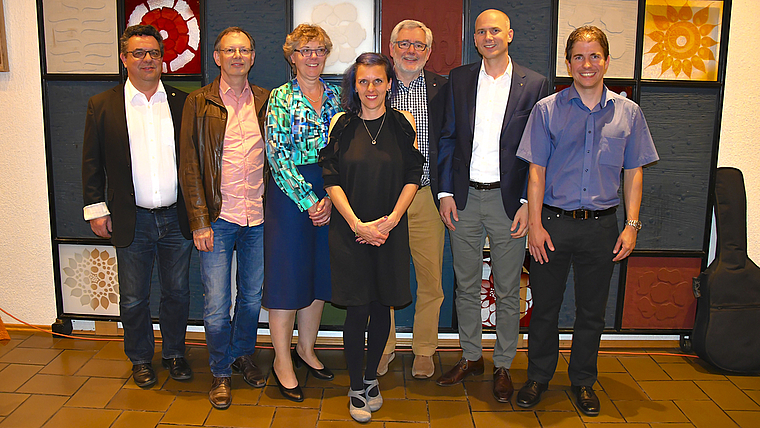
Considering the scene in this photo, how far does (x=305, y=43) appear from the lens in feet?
8.74

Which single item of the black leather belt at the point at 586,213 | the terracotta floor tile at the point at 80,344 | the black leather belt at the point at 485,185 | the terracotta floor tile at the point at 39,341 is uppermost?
the black leather belt at the point at 485,185

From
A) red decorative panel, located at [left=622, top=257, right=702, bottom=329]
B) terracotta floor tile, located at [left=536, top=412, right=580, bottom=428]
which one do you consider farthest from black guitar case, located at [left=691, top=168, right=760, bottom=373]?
terracotta floor tile, located at [left=536, top=412, right=580, bottom=428]

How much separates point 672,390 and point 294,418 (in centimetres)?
224

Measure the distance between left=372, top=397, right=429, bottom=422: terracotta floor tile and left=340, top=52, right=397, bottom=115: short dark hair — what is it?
1.62 meters

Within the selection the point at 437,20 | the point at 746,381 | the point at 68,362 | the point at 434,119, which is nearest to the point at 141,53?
the point at 434,119

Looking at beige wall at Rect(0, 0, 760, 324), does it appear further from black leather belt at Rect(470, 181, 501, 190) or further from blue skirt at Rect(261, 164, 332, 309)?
blue skirt at Rect(261, 164, 332, 309)

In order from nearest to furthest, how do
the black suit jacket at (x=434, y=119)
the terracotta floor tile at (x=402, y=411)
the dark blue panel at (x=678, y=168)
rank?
the terracotta floor tile at (x=402, y=411) → the black suit jacket at (x=434, y=119) → the dark blue panel at (x=678, y=168)

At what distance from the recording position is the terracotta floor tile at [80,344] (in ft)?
11.8

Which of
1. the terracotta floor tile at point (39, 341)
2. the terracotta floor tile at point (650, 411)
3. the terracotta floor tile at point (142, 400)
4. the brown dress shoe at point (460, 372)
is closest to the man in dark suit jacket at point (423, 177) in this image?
the brown dress shoe at point (460, 372)

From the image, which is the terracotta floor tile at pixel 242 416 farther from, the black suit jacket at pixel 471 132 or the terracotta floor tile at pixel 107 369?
the black suit jacket at pixel 471 132

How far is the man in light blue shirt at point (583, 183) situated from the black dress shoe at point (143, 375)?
85.9 inches

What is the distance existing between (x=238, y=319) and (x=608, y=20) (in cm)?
305

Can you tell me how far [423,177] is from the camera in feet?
10.0

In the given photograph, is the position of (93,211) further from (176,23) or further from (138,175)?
(176,23)
